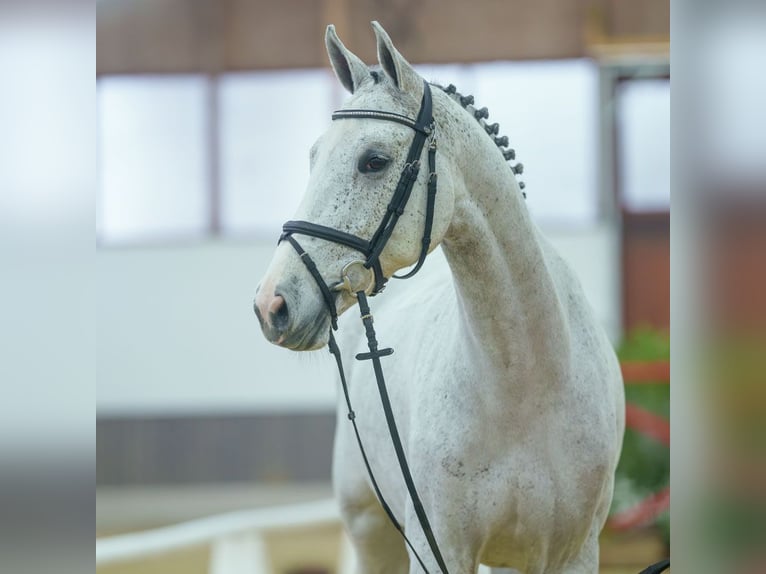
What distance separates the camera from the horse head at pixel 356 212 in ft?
5.28

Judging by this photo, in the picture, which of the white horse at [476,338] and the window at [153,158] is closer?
the white horse at [476,338]

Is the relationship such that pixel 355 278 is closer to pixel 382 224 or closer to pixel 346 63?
pixel 382 224

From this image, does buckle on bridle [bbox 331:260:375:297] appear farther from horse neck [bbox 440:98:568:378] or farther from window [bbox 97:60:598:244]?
window [bbox 97:60:598:244]

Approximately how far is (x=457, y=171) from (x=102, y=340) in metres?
6.48

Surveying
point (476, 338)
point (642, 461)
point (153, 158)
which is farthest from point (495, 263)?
point (153, 158)

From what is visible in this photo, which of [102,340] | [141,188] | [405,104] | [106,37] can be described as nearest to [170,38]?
[106,37]

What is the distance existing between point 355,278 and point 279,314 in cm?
16

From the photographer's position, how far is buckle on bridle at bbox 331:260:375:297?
65.3 inches

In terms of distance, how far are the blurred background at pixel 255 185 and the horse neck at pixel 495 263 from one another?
5.75 meters

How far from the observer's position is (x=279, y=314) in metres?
1.59

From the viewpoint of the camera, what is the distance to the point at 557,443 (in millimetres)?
1934

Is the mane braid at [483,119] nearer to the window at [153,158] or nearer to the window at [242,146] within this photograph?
the window at [242,146]

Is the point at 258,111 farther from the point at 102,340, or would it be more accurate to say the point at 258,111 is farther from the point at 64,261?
the point at 64,261

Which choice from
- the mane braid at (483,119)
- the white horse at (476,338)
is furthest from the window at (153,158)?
the mane braid at (483,119)
